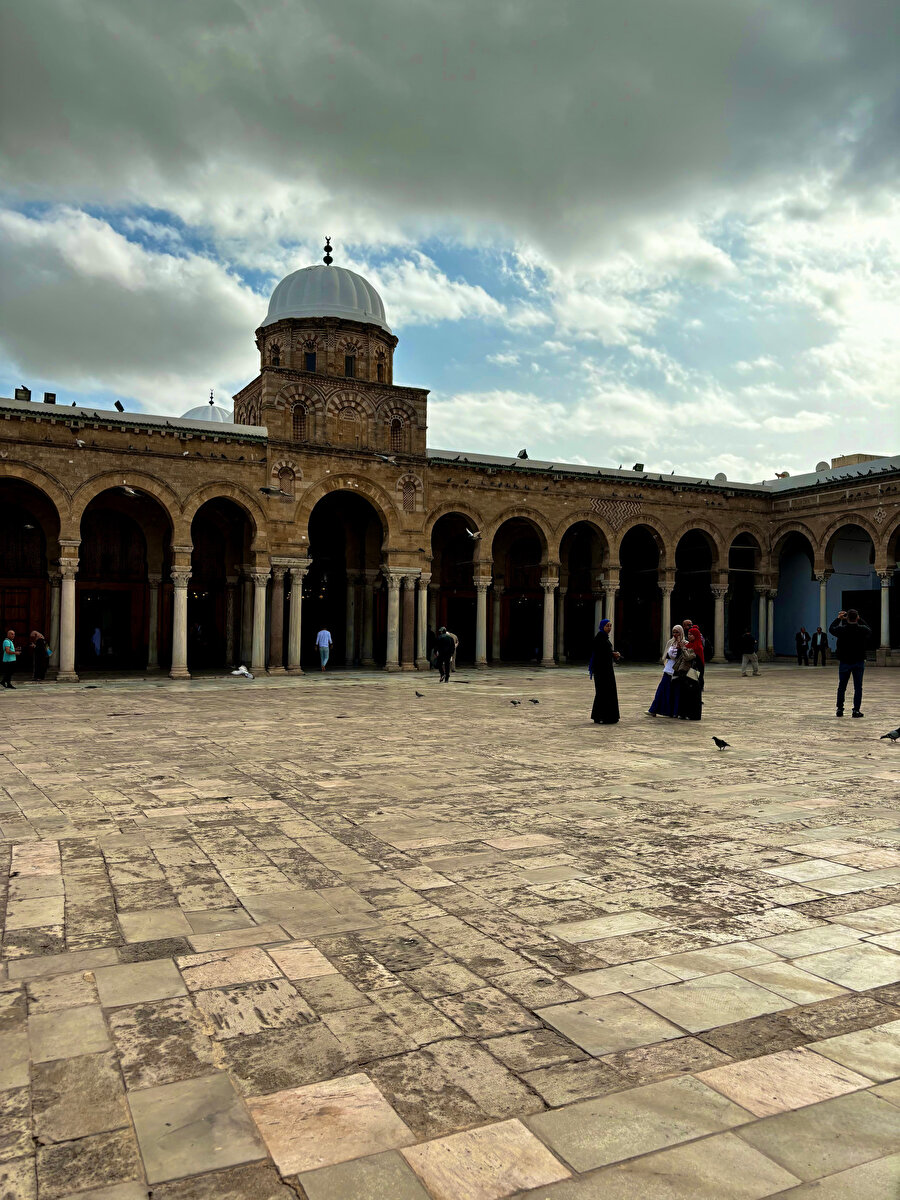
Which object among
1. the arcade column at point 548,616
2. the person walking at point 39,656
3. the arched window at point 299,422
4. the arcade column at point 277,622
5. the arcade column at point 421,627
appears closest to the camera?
the person walking at point 39,656

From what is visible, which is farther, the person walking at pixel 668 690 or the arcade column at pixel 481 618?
the arcade column at pixel 481 618

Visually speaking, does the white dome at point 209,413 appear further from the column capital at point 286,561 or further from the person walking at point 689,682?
the person walking at point 689,682

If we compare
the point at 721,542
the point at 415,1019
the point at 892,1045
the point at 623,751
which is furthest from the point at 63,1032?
the point at 721,542

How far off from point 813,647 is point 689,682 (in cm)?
1966

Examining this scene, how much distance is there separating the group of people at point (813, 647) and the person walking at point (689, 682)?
18858 millimetres

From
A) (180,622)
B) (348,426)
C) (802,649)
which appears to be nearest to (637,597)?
(802,649)

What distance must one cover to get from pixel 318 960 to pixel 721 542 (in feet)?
98.0

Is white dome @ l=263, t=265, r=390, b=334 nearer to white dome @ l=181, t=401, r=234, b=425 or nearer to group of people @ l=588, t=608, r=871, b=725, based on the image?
white dome @ l=181, t=401, r=234, b=425

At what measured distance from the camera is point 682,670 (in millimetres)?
13164

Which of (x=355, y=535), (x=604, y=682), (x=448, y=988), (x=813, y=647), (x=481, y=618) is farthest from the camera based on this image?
(x=813, y=647)

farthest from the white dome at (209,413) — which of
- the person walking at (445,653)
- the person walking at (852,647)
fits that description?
the person walking at (852,647)

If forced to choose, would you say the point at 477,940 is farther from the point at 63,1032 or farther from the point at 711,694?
the point at 711,694

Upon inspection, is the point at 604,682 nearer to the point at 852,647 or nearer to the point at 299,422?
the point at 852,647

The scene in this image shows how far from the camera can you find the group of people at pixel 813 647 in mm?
29870
